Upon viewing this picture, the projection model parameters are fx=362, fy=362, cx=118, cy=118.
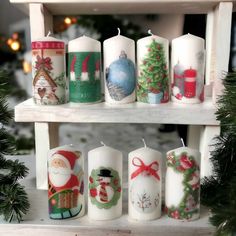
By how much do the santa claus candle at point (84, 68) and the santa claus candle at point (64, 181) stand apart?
12 cm

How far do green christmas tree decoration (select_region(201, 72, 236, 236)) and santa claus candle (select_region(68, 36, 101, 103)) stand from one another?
0.25 metres

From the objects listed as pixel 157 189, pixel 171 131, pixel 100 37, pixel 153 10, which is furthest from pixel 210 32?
pixel 171 131

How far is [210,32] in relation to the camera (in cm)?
85

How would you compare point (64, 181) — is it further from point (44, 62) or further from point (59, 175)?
point (44, 62)

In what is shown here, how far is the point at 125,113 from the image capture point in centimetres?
73

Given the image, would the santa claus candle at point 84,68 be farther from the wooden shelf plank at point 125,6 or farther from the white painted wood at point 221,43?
the white painted wood at point 221,43

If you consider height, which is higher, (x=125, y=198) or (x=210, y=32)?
(x=210, y=32)

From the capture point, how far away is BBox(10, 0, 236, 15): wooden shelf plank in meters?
0.72

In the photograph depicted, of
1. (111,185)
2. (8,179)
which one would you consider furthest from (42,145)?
(111,185)

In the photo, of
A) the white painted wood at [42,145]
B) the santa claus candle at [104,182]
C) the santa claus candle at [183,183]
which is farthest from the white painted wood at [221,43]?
the white painted wood at [42,145]

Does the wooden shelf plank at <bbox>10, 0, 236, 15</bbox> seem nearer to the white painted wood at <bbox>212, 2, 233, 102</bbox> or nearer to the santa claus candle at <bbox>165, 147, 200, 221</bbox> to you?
the white painted wood at <bbox>212, 2, 233, 102</bbox>

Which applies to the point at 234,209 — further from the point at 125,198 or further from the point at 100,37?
the point at 100,37

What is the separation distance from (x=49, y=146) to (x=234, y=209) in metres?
0.44

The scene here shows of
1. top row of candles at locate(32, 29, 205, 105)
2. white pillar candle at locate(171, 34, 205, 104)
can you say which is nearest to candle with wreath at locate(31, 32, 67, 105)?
top row of candles at locate(32, 29, 205, 105)
